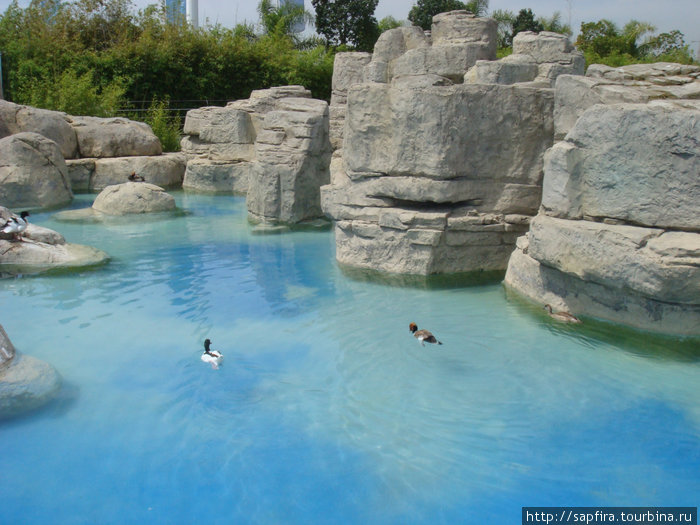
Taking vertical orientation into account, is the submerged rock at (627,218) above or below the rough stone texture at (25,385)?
above

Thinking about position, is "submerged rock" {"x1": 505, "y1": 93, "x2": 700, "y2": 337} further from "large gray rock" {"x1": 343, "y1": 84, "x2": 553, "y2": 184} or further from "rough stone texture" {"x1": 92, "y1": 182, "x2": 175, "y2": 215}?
"rough stone texture" {"x1": 92, "y1": 182, "x2": 175, "y2": 215}

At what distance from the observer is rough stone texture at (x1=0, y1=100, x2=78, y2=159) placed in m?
13.6

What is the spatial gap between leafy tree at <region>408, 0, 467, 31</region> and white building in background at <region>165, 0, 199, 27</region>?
524 inches

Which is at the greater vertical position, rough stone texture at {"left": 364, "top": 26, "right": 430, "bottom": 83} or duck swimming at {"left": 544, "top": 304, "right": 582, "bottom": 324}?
rough stone texture at {"left": 364, "top": 26, "right": 430, "bottom": 83}

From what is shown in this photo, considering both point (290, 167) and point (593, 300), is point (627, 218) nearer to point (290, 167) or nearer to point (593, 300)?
point (593, 300)

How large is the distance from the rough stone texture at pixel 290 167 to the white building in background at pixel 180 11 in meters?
16.5

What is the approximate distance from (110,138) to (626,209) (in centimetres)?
1306

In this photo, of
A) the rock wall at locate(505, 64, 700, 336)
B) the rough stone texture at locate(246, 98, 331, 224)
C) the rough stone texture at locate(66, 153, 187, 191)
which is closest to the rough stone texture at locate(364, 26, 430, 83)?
the rough stone texture at locate(246, 98, 331, 224)

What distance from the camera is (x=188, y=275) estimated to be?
789 cm

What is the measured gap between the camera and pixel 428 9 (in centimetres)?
3700

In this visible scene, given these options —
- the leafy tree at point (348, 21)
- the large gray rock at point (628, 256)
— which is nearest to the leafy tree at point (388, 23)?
the leafy tree at point (348, 21)

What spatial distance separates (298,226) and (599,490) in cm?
767

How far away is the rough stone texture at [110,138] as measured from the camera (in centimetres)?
1515

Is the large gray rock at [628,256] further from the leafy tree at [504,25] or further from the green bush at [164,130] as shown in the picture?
the leafy tree at [504,25]
